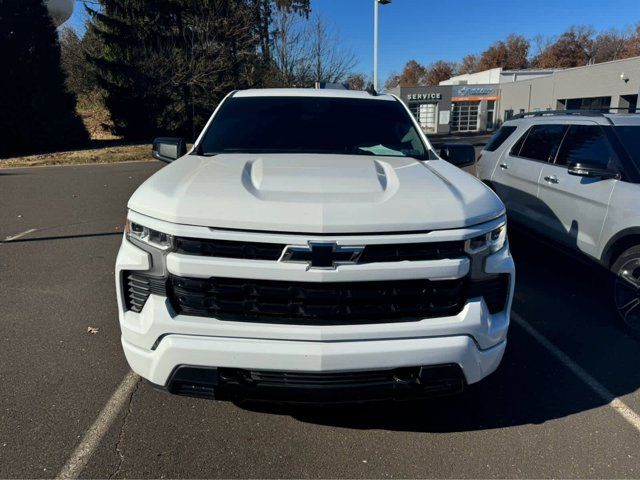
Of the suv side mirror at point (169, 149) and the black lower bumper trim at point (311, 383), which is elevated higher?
the suv side mirror at point (169, 149)

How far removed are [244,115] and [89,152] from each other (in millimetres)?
20556

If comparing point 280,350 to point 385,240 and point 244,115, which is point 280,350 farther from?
point 244,115

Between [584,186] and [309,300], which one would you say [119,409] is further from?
[584,186]

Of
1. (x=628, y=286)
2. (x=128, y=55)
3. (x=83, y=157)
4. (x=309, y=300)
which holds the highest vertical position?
(x=128, y=55)

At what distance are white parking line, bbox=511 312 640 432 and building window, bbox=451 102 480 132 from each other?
51.2m

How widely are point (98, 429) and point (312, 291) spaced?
5.27 ft

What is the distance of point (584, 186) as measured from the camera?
15.8ft

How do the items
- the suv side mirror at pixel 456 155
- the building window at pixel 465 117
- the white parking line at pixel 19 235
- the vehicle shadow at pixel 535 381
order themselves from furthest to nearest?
1. the building window at pixel 465 117
2. the white parking line at pixel 19 235
3. the suv side mirror at pixel 456 155
4. the vehicle shadow at pixel 535 381

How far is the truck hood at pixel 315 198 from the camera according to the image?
7.59 ft

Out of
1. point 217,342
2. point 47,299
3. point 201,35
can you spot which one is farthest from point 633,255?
point 201,35

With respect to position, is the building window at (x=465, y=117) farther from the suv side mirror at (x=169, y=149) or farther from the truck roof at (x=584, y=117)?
the suv side mirror at (x=169, y=149)

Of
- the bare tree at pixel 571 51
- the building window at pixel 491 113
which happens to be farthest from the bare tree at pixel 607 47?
the building window at pixel 491 113

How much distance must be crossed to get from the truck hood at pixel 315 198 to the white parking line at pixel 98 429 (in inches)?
52.4

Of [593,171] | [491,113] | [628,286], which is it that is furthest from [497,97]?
[628,286]
